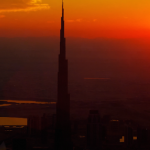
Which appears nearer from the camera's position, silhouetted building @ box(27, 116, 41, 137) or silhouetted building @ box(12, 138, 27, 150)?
silhouetted building @ box(12, 138, 27, 150)

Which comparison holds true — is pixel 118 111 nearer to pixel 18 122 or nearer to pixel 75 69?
pixel 18 122

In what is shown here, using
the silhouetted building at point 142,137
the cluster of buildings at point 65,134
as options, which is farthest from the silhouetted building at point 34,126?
the silhouetted building at point 142,137

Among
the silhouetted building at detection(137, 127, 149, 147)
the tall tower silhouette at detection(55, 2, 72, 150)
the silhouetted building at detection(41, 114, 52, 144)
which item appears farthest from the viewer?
the silhouetted building at detection(137, 127, 149, 147)

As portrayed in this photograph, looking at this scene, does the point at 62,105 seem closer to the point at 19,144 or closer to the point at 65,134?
the point at 65,134

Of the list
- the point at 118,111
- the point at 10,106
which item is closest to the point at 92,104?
the point at 118,111

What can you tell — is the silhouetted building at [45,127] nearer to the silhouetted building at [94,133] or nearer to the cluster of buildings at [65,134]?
the cluster of buildings at [65,134]

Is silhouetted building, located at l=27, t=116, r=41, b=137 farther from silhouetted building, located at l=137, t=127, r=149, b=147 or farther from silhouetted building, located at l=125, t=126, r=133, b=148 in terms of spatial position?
silhouetted building, located at l=137, t=127, r=149, b=147

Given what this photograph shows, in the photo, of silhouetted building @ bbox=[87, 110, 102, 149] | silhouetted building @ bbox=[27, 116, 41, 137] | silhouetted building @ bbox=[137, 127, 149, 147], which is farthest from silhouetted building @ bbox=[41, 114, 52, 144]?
silhouetted building @ bbox=[137, 127, 149, 147]
